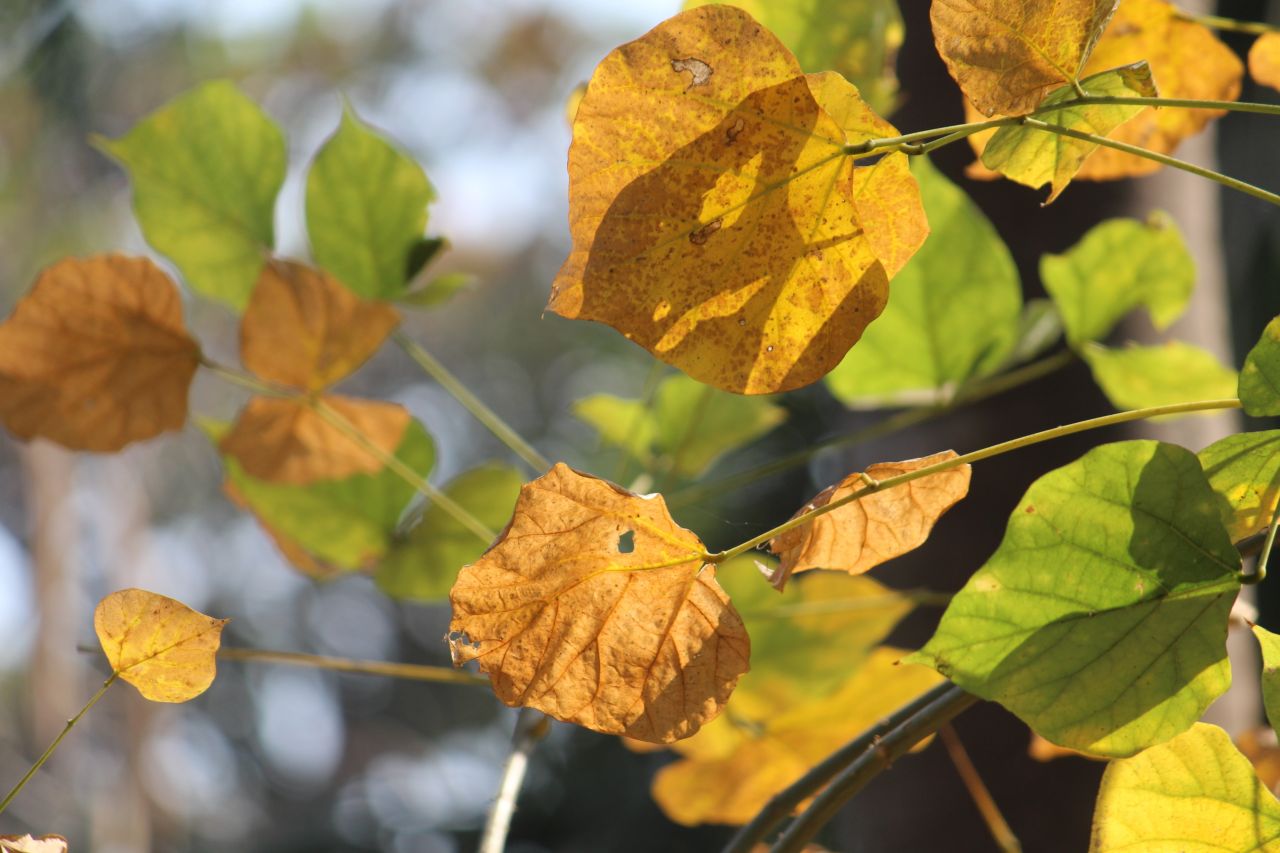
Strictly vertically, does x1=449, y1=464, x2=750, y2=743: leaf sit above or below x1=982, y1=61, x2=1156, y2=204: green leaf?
below

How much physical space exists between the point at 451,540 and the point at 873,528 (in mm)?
218

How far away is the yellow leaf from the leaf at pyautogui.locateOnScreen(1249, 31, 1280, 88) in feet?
0.86

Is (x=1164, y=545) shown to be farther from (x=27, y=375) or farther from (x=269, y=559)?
(x=269, y=559)

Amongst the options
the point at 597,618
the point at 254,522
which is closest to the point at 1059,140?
the point at 597,618

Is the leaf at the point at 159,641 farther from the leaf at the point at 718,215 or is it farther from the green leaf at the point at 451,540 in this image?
the green leaf at the point at 451,540

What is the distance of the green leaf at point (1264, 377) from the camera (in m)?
0.18

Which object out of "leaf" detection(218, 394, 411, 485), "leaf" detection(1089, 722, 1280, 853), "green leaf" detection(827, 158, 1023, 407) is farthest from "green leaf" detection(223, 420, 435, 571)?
"leaf" detection(1089, 722, 1280, 853)

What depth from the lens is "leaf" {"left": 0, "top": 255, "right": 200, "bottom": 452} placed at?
0.33 metres

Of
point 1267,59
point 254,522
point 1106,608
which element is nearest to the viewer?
point 1106,608

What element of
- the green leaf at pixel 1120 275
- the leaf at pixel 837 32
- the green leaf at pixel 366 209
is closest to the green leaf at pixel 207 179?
the green leaf at pixel 366 209

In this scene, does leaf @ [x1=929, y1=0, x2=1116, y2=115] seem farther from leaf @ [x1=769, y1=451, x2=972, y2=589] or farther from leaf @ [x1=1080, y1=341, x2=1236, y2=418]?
leaf @ [x1=1080, y1=341, x2=1236, y2=418]

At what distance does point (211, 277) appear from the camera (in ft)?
1.30

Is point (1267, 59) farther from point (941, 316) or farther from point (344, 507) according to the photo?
point (344, 507)

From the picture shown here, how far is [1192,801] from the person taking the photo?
20 cm
